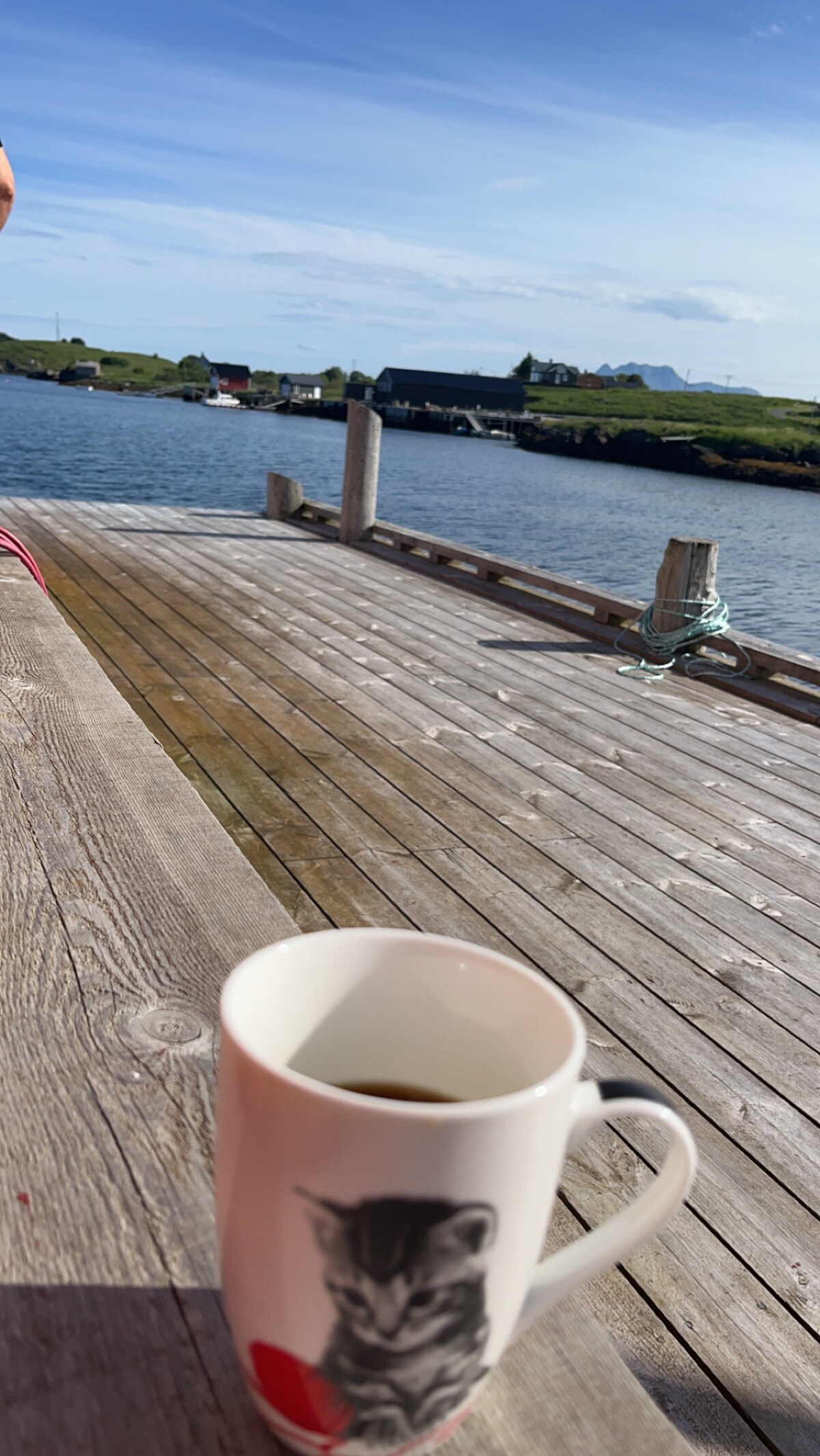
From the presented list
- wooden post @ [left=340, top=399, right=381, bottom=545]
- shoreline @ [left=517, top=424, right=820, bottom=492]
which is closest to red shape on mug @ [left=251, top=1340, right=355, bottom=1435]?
wooden post @ [left=340, top=399, right=381, bottom=545]

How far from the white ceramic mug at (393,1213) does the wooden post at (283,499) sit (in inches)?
459

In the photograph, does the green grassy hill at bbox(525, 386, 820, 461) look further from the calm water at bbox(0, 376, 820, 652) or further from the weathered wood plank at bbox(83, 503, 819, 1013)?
the weathered wood plank at bbox(83, 503, 819, 1013)

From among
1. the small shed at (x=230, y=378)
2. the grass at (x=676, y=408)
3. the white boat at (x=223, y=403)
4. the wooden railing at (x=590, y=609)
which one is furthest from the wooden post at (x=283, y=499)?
the small shed at (x=230, y=378)

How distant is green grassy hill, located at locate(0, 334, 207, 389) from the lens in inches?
6280

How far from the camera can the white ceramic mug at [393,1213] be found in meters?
0.54

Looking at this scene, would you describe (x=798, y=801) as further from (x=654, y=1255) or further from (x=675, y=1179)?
(x=675, y=1179)

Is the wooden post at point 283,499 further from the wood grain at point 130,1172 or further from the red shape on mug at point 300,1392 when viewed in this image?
the red shape on mug at point 300,1392

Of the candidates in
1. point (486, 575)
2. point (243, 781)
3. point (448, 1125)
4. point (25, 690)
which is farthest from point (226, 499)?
point (448, 1125)

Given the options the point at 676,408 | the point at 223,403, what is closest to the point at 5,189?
the point at 676,408

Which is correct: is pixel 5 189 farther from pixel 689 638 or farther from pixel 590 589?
pixel 590 589

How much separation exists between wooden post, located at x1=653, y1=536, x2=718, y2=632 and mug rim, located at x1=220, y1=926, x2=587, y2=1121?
6234 millimetres

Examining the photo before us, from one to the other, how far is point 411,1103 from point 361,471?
10.2 metres

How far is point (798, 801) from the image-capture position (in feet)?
14.9

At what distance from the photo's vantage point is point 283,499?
39.3 feet
